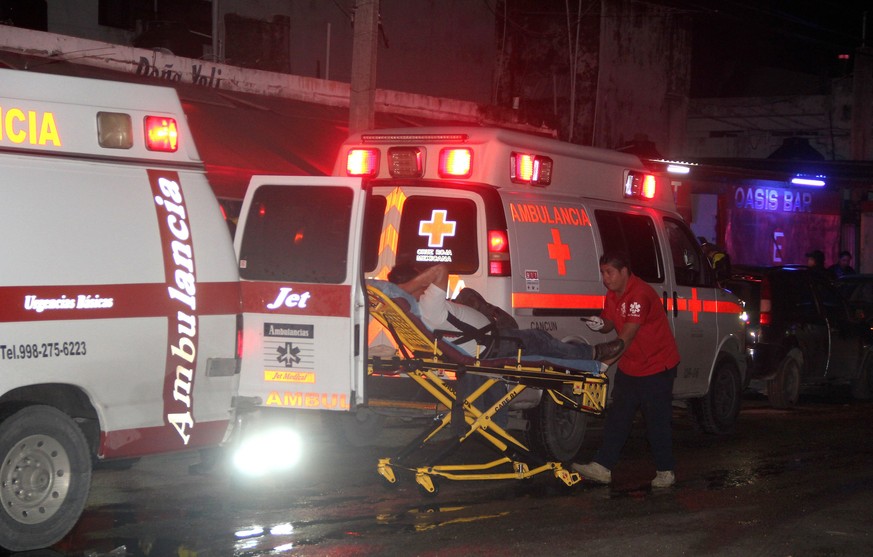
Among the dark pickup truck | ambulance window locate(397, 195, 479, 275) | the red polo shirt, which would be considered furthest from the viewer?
the dark pickup truck

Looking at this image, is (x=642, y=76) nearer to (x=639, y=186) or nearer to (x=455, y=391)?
(x=639, y=186)

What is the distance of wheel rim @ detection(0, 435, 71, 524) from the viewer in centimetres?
608

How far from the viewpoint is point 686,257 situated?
11320 millimetres

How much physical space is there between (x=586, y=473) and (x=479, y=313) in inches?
55.8

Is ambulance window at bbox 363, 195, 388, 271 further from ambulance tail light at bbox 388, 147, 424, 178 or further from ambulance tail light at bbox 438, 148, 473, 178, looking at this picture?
ambulance tail light at bbox 438, 148, 473, 178

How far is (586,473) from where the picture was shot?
8.61m

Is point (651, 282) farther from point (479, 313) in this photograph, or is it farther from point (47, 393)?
point (47, 393)

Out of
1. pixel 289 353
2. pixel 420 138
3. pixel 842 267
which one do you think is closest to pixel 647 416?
pixel 289 353

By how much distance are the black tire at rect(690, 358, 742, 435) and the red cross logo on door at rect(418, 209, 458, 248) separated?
3.78 meters

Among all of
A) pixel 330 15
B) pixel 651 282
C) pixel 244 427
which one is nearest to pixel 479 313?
pixel 244 427

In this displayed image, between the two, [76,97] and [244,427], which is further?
[244,427]

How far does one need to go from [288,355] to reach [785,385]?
26.6 feet

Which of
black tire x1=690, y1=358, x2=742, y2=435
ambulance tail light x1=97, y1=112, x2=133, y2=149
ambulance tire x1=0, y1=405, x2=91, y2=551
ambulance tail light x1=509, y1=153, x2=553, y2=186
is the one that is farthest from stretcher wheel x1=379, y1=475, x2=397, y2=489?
black tire x1=690, y1=358, x2=742, y2=435

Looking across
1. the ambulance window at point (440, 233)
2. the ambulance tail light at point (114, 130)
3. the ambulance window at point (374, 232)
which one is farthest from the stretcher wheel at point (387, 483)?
the ambulance tail light at point (114, 130)
